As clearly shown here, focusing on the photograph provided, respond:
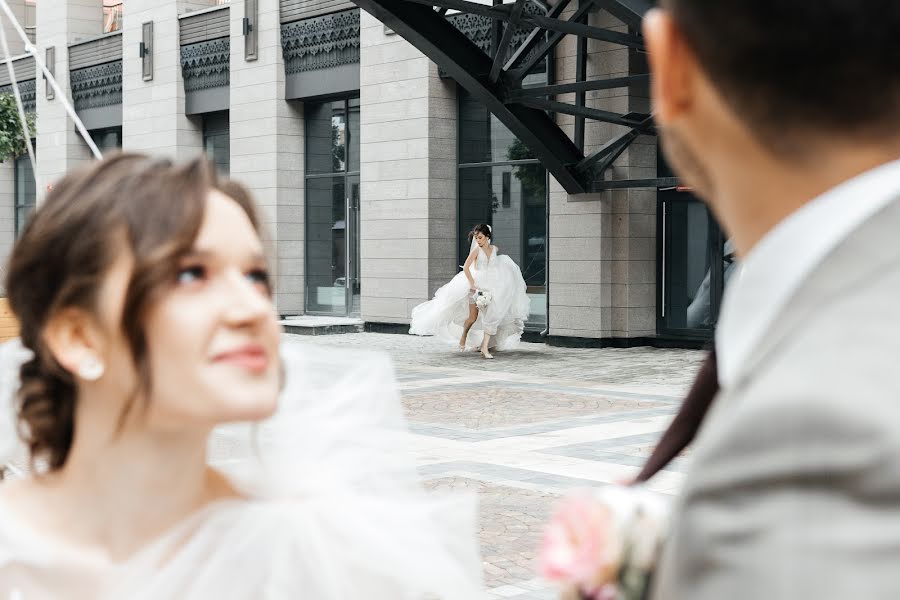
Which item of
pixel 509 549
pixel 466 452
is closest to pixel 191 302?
pixel 509 549

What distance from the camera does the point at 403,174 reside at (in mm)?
23156

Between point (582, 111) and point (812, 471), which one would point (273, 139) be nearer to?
point (582, 111)

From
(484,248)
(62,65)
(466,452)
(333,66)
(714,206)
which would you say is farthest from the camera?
(62,65)

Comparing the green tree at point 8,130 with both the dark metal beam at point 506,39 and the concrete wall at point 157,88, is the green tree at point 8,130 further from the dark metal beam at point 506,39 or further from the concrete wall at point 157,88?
the dark metal beam at point 506,39

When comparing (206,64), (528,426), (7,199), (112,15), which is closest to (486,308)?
(528,426)

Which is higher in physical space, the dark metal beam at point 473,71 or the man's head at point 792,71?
the dark metal beam at point 473,71

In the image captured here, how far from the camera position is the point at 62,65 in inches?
1278

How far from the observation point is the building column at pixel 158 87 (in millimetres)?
28750

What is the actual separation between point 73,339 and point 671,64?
48.5 inches

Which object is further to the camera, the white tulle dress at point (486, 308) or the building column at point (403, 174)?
the building column at point (403, 174)

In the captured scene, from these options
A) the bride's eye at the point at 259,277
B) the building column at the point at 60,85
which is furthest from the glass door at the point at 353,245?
the bride's eye at the point at 259,277

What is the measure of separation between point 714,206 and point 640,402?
40.5ft

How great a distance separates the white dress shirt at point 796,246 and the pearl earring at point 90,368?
1.20m

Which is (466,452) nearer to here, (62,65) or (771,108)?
(771,108)
